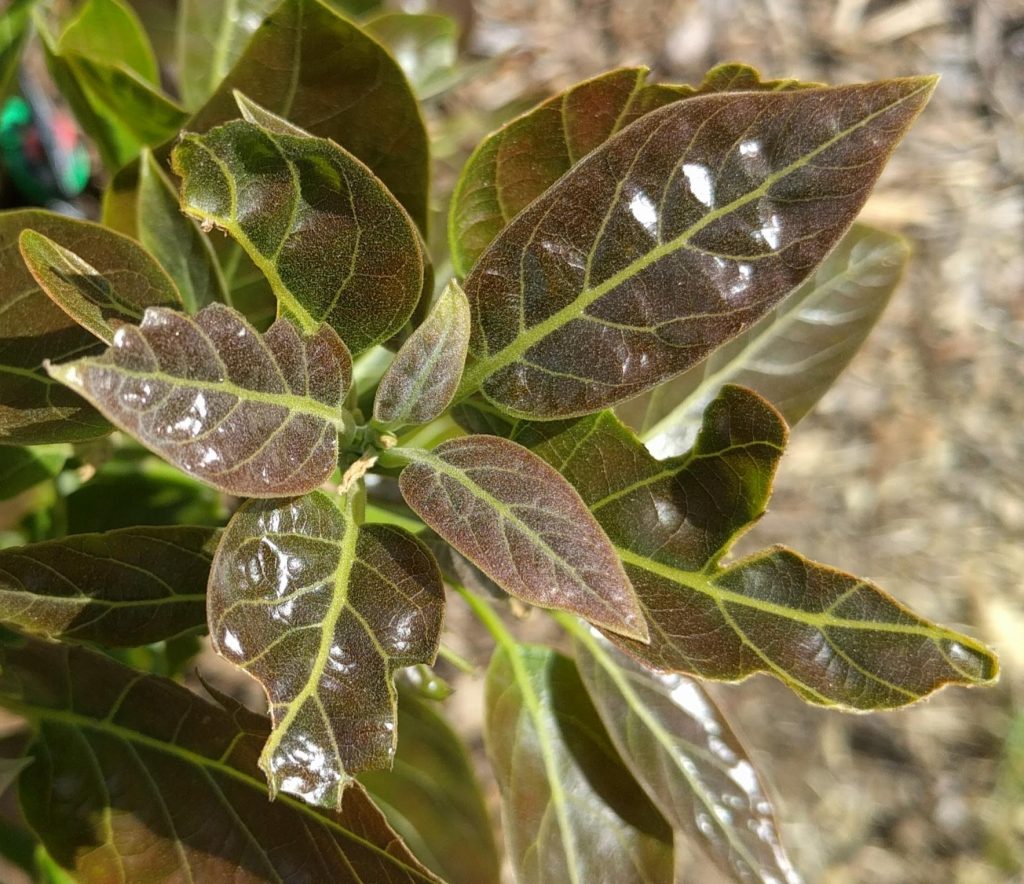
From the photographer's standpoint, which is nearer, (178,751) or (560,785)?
(178,751)

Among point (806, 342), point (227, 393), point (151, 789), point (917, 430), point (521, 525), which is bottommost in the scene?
point (917, 430)

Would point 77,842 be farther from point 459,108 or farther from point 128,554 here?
point 459,108

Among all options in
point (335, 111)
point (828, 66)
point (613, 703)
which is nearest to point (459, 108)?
point (828, 66)

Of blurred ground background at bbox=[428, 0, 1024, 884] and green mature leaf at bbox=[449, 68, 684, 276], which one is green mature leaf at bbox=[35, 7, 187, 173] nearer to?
green mature leaf at bbox=[449, 68, 684, 276]

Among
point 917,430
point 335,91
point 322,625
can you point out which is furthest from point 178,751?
point 917,430

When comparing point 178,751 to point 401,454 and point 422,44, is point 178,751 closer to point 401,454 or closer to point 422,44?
point 401,454
